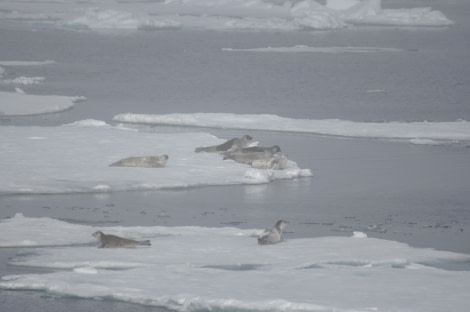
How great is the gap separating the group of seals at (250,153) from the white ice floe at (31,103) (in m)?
5.41

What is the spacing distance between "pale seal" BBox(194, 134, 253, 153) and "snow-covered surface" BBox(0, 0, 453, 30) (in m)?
25.6

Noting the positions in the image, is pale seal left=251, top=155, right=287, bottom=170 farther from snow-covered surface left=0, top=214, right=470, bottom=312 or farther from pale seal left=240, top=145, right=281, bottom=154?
snow-covered surface left=0, top=214, right=470, bottom=312

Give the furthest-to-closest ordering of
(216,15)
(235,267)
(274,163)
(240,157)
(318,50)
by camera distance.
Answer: (216,15) < (318,50) < (240,157) < (274,163) < (235,267)

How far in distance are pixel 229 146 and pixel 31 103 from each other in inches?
264

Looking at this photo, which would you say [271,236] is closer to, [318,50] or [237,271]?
[237,271]

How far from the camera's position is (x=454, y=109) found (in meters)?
19.3

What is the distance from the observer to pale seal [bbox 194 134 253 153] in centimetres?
1314

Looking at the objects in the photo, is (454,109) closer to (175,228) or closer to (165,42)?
(175,228)

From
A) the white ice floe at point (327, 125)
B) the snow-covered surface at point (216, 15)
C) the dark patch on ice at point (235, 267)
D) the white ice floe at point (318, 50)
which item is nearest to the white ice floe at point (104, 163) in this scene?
the white ice floe at point (327, 125)

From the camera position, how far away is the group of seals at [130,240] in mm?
8531

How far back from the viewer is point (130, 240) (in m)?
8.62

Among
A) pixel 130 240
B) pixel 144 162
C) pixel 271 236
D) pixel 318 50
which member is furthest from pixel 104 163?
pixel 318 50

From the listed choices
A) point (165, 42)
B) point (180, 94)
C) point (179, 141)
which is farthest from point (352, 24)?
point (179, 141)

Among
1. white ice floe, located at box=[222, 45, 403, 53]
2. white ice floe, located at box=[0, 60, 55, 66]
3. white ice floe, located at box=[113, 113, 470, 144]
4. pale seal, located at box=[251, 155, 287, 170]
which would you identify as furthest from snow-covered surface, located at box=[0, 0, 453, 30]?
pale seal, located at box=[251, 155, 287, 170]
